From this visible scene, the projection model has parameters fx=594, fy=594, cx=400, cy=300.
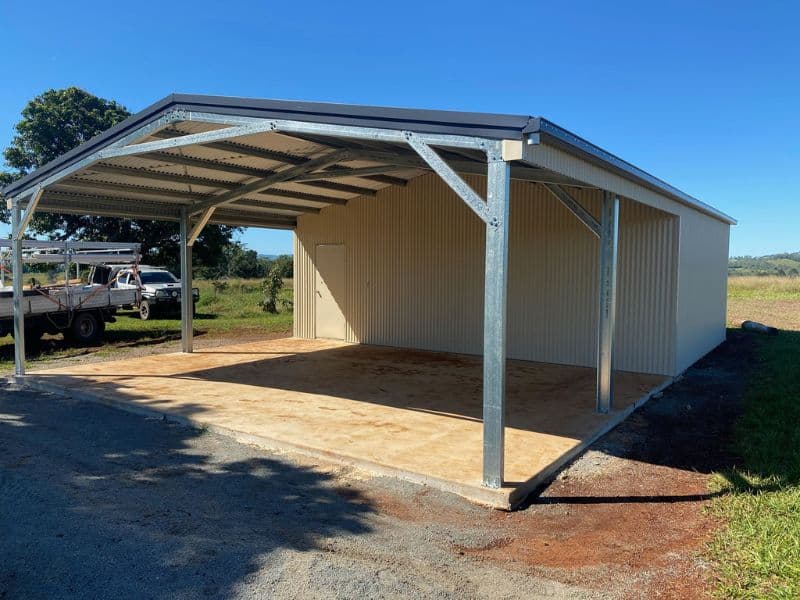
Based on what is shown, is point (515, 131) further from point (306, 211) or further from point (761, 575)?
point (306, 211)

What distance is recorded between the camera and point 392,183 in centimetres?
1105

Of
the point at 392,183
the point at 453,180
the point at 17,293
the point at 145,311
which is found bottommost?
the point at 145,311

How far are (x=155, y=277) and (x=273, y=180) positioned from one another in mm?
11122

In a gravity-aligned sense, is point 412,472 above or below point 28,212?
below

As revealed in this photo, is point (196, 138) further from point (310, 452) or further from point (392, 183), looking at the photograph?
point (392, 183)

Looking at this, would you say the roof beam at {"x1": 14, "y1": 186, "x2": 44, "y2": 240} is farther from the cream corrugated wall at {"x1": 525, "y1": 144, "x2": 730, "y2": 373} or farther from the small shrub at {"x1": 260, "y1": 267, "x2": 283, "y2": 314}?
the small shrub at {"x1": 260, "y1": 267, "x2": 283, "y2": 314}

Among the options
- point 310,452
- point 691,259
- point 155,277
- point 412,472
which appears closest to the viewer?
point 412,472

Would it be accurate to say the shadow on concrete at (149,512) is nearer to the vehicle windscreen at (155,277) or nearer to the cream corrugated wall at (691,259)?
the cream corrugated wall at (691,259)

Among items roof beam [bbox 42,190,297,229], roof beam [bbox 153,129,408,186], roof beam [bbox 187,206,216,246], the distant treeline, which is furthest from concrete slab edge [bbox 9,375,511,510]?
the distant treeline

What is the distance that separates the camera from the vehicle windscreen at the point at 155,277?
58.6ft

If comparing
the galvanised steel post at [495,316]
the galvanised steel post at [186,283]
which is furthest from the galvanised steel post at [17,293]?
the galvanised steel post at [495,316]

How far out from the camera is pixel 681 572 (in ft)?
10.8

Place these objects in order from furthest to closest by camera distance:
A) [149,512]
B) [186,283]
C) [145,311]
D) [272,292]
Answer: [272,292]
[145,311]
[186,283]
[149,512]

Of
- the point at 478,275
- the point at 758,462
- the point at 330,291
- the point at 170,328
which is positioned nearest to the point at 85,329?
the point at 170,328
